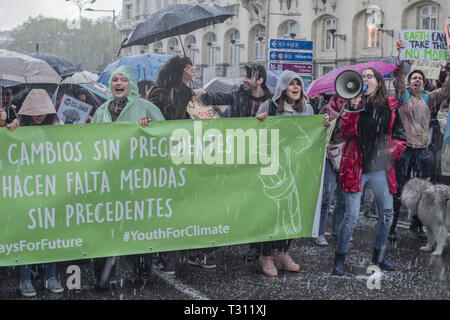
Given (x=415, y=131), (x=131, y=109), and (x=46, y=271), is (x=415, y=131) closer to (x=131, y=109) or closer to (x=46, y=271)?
(x=131, y=109)

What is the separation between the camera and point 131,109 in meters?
5.61

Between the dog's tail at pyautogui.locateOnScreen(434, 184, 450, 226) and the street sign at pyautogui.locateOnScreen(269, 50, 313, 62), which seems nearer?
the dog's tail at pyautogui.locateOnScreen(434, 184, 450, 226)

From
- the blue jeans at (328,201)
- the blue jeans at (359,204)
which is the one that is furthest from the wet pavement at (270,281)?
the blue jeans at (328,201)

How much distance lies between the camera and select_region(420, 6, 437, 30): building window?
29.3 meters

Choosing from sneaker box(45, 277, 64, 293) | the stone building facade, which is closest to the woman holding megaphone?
sneaker box(45, 277, 64, 293)

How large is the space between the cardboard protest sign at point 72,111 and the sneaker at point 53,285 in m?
3.05

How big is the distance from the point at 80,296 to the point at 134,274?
2.23 ft

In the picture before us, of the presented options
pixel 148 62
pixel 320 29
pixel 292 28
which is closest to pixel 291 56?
pixel 148 62

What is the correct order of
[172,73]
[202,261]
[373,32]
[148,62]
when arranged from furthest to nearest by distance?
[373,32], [148,62], [172,73], [202,261]

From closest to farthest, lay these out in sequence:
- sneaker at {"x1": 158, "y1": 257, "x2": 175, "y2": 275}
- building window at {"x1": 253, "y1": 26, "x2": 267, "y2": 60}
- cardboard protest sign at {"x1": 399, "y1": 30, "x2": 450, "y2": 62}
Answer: sneaker at {"x1": 158, "y1": 257, "x2": 175, "y2": 275} → cardboard protest sign at {"x1": 399, "y1": 30, "x2": 450, "y2": 62} → building window at {"x1": 253, "y1": 26, "x2": 267, "y2": 60}

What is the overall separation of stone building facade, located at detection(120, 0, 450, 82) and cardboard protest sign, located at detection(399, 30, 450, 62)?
8.88 meters

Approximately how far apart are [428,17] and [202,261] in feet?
85.8

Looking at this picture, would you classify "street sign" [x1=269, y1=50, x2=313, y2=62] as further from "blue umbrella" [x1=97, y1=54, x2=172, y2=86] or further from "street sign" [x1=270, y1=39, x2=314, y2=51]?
"blue umbrella" [x1=97, y1=54, x2=172, y2=86]

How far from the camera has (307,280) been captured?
5828 millimetres
